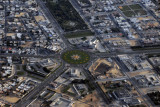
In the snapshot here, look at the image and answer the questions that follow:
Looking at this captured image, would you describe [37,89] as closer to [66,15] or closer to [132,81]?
[132,81]

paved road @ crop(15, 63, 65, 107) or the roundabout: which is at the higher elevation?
the roundabout

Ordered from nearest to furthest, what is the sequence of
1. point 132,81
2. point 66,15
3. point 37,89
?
1. point 37,89
2. point 132,81
3. point 66,15

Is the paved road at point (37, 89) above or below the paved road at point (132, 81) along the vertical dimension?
above

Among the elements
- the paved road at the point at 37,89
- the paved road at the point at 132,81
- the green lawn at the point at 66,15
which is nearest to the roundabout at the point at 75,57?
the paved road at the point at 37,89

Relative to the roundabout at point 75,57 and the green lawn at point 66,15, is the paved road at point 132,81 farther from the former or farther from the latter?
the green lawn at point 66,15

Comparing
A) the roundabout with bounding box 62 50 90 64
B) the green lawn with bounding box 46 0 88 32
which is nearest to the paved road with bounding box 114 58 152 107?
the roundabout with bounding box 62 50 90 64

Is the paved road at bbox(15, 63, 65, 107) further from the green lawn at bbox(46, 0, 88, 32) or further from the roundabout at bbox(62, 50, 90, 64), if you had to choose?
the green lawn at bbox(46, 0, 88, 32)

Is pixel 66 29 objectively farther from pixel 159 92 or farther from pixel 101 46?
pixel 159 92

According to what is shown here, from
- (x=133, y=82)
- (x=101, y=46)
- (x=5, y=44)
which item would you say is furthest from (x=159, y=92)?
(x=5, y=44)

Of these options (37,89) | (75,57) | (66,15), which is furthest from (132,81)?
(66,15)
